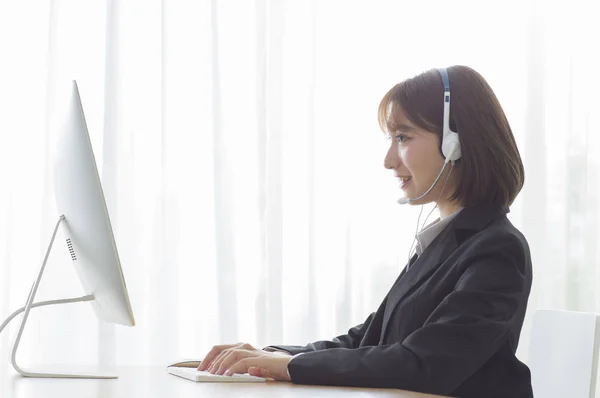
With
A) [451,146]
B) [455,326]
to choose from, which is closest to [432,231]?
[451,146]

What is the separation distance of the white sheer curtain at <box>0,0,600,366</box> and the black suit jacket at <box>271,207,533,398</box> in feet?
4.36

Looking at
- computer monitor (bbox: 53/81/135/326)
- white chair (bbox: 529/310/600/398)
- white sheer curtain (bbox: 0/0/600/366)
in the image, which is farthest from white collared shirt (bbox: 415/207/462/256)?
white sheer curtain (bbox: 0/0/600/366)

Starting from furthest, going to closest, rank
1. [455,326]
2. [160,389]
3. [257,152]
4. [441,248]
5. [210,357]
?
1. [257,152]
2. [441,248]
3. [210,357]
4. [455,326]
5. [160,389]

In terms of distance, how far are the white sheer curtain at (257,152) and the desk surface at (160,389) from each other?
139 centimetres

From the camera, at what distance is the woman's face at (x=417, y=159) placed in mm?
1542

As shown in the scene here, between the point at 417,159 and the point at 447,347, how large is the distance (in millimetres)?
462

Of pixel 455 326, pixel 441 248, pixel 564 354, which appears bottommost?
pixel 564 354

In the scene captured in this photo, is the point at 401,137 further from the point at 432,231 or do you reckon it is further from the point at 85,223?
the point at 85,223

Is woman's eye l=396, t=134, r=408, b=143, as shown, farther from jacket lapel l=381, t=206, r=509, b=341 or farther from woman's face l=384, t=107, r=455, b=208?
jacket lapel l=381, t=206, r=509, b=341

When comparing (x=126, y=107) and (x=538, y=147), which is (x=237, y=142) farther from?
(x=538, y=147)

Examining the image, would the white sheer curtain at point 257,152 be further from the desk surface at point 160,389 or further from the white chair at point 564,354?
the desk surface at point 160,389

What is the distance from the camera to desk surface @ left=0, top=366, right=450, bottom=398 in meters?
1.06

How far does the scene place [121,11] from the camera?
8.77ft

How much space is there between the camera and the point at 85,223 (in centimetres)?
125
